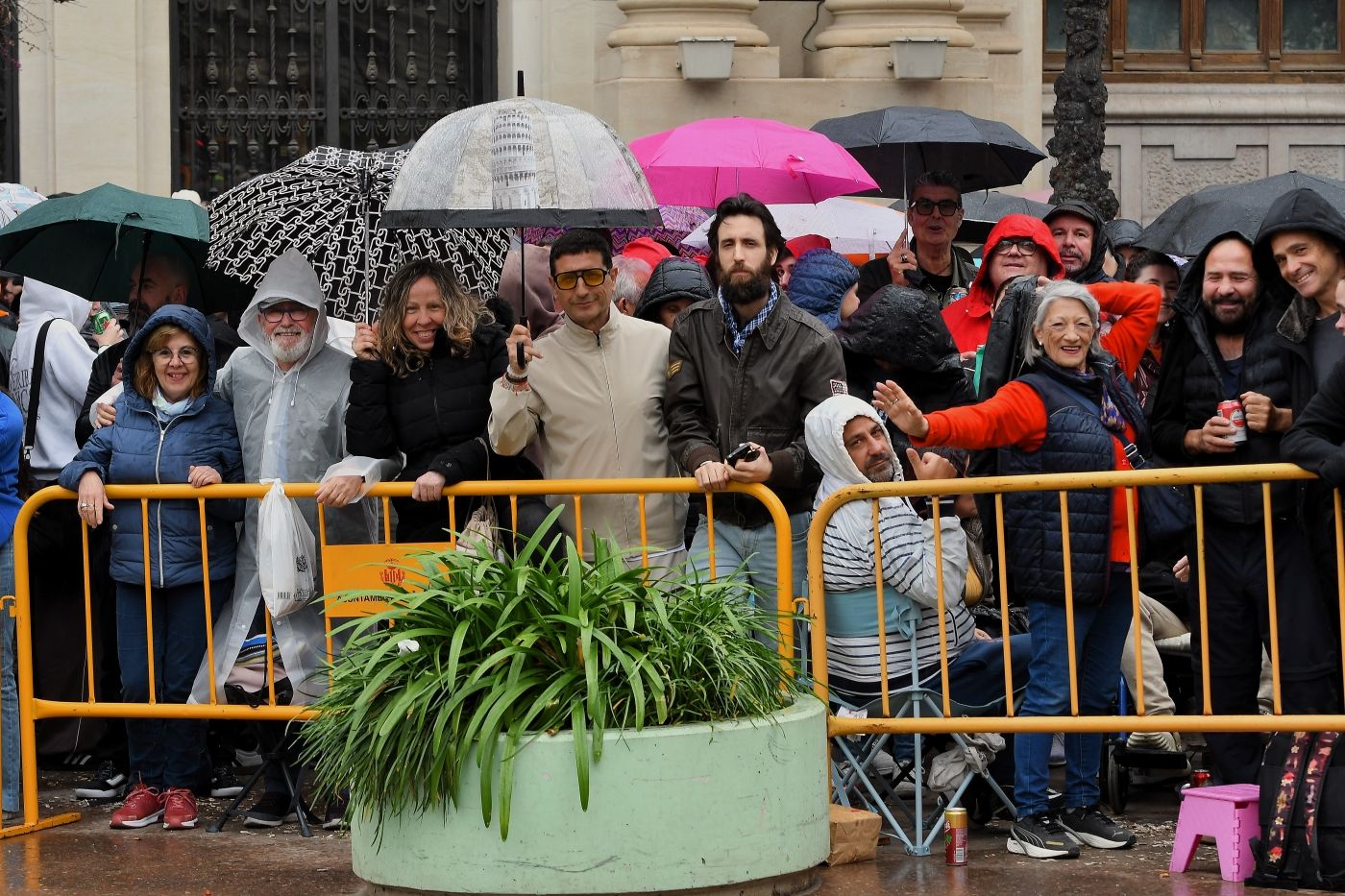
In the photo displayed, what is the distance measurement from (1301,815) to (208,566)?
4037 millimetres

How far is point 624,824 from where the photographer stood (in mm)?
6281

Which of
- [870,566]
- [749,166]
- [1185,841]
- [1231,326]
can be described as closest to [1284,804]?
[1185,841]

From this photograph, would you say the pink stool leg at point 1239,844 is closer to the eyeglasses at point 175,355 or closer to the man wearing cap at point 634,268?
the man wearing cap at point 634,268

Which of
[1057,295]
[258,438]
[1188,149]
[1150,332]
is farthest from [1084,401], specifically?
[1188,149]

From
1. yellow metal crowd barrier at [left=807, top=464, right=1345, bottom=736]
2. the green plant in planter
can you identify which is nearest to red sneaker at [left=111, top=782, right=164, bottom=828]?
the green plant in planter

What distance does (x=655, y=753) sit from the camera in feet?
20.6

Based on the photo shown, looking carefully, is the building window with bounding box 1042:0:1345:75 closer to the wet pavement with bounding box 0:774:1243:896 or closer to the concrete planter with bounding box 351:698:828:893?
the wet pavement with bounding box 0:774:1243:896

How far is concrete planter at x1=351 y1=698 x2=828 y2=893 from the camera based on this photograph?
626 cm

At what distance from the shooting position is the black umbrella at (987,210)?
13.1 meters

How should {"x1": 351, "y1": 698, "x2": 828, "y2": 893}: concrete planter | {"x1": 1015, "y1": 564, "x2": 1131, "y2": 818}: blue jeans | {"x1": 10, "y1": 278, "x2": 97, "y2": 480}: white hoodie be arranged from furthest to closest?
{"x1": 10, "y1": 278, "x2": 97, "y2": 480}: white hoodie < {"x1": 1015, "y1": 564, "x2": 1131, "y2": 818}: blue jeans < {"x1": 351, "y1": 698, "x2": 828, "y2": 893}: concrete planter

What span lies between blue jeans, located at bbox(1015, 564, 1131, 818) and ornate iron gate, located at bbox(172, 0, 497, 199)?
10444mm

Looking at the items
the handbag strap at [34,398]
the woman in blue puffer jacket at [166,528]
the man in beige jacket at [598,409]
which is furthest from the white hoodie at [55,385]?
the man in beige jacket at [598,409]

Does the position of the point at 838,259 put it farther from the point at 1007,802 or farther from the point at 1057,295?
the point at 1007,802

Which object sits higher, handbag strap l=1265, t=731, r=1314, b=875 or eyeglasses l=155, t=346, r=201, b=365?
eyeglasses l=155, t=346, r=201, b=365
